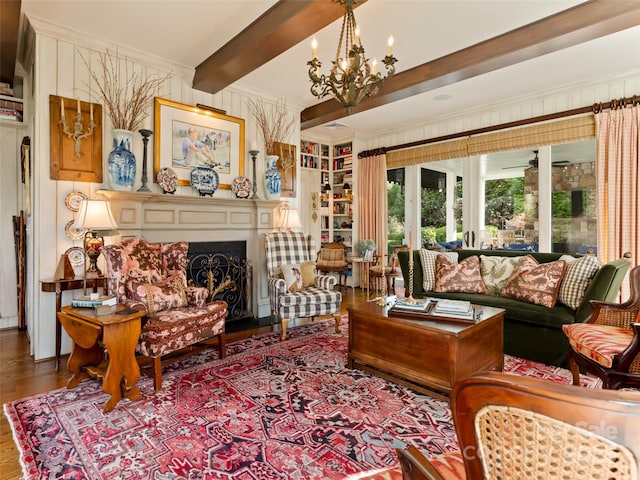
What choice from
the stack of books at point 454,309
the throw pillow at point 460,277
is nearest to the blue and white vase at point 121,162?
the stack of books at point 454,309

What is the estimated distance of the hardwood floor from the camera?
5.58ft

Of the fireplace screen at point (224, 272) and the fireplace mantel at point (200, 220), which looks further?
the fireplace screen at point (224, 272)

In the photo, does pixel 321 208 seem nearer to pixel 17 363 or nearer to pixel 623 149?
pixel 623 149

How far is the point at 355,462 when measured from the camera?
5.46 ft

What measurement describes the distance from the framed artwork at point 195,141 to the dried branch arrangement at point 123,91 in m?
0.15

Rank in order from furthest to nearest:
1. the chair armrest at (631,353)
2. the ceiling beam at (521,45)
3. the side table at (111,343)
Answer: the ceiling beam at (521,45) < the side table at (111,343) < the chair armrest at (631,353)

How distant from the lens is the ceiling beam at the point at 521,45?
2.61 m

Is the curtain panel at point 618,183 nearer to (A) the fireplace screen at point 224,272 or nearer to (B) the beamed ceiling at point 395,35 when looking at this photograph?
(B) the beamed ceiling at point 395,35

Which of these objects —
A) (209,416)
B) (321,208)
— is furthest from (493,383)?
(321,208)

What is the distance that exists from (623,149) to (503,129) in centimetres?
135

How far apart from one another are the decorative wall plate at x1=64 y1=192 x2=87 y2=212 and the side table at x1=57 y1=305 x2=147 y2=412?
3.60 feet

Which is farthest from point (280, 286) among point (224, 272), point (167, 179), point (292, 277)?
point (167, 179)

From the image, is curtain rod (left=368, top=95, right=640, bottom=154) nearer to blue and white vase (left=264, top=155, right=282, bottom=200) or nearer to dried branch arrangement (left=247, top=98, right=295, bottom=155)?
dried branch arrangement (left=247, top=98, right=295, bottom=155)

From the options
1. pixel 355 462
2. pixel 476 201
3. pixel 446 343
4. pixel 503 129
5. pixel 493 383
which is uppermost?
pixel 503 129
